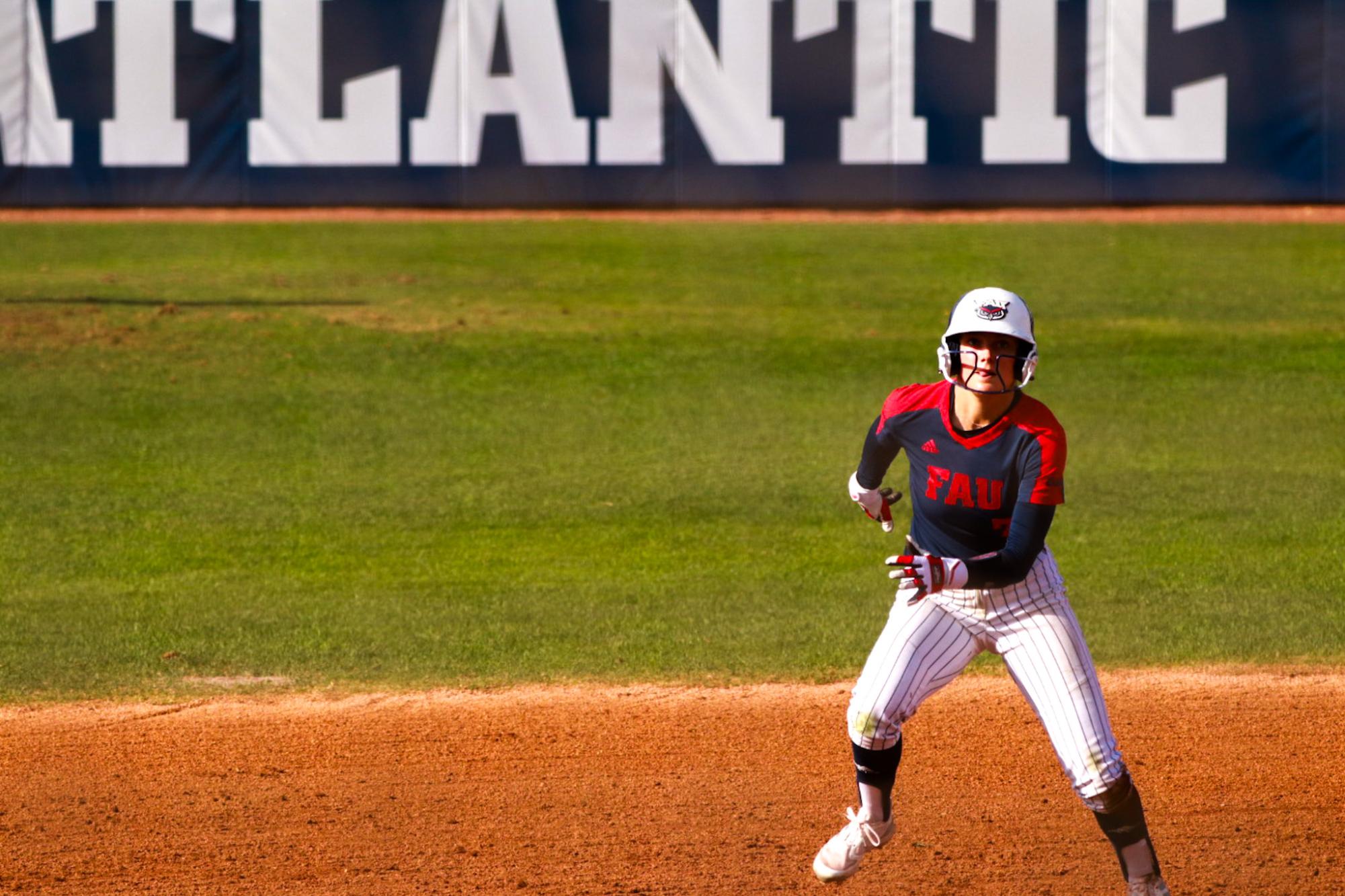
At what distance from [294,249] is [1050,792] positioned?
1615 centimetres

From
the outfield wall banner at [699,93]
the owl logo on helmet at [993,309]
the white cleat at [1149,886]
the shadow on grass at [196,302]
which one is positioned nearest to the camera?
the owl logo on helmet at [993,309]

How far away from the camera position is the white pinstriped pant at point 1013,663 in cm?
490

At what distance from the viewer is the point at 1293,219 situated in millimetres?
22000

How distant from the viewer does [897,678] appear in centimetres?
511

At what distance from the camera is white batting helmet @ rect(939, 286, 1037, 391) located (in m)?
4.88

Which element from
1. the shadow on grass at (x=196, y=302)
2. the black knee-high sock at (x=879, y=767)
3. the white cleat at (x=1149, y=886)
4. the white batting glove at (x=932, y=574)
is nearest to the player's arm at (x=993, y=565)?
the white batting glove at (x=932, y=574)

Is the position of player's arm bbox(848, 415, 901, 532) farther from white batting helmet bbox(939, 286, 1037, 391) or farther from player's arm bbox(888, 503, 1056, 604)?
player's arm bbox(888, 503, 1056, 604)

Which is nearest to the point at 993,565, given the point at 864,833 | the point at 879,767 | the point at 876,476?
the point at 876,476

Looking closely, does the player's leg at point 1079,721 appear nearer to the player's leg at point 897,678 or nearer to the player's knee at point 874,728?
the player's leg at point 897,678

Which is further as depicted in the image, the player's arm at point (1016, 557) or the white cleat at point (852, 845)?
the white cleat at point (852, 845)

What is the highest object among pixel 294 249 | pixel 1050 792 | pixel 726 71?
pixel 726 71

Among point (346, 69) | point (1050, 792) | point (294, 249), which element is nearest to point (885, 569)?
point (1050, 792)

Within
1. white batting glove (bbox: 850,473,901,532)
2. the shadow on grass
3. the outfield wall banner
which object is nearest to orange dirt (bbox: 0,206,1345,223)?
the outfield wall banner

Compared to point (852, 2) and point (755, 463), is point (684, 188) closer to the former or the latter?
point (852, 2)
